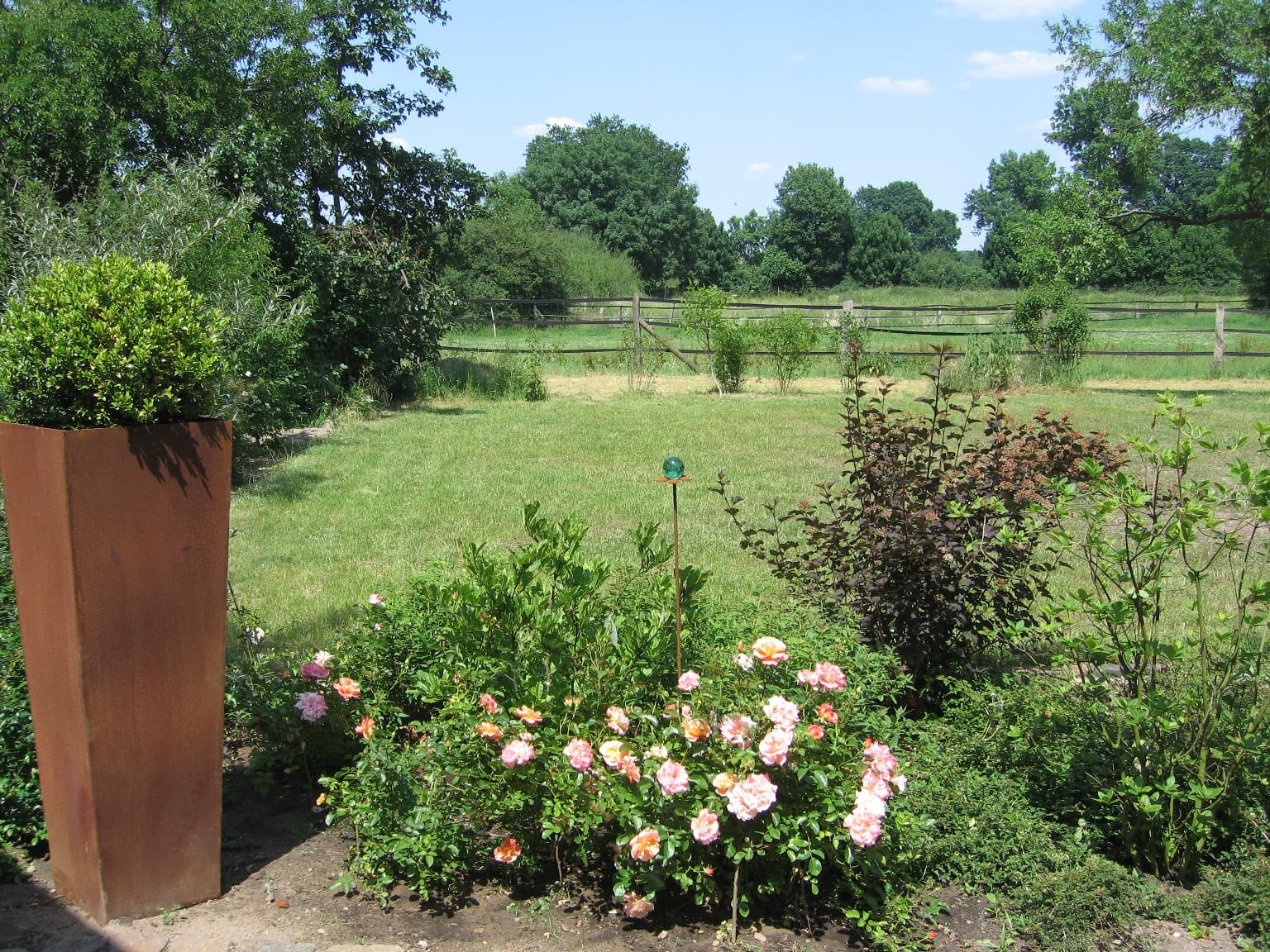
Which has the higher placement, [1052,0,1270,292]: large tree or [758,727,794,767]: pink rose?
[1052,0,1270,292]: large tree

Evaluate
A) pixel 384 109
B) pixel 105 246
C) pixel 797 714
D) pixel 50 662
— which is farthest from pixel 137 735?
pixel 384 109

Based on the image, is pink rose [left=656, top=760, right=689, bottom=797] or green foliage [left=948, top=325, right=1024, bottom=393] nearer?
pink rose [left=656, top=760, right=689, bottom=797]

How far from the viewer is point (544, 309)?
4012 cm

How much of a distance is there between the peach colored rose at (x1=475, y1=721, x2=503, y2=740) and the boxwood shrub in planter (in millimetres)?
654

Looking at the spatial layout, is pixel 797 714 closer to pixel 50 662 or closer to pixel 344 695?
pixel 344 695

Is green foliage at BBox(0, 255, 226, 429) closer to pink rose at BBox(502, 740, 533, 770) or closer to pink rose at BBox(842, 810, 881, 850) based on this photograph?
pink rose at BBox(502, 740, 533, 770)

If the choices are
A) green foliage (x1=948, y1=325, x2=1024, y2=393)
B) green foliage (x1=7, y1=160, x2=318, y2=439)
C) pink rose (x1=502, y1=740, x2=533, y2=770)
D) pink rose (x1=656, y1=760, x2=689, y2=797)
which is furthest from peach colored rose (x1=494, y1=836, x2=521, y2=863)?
green foliage (x1=948, y1=325, x2=1024, y2=393)

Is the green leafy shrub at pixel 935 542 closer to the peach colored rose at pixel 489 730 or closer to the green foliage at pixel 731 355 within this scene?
the peach colored rose at pixel 489 730

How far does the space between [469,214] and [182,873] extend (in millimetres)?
13977

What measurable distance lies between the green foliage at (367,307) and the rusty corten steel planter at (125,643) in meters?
11.3

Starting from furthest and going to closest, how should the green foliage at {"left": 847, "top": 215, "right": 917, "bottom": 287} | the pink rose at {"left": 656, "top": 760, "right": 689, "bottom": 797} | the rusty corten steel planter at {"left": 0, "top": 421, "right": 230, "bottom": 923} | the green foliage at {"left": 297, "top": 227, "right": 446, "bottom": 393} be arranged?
1. the green foliage at {"left": 847, "top": 215, "right": 917, "bottom": 287}
2. the green foliage at {"left": 297, "top": 227, "right": 446, "bottom": 393}
3. the pink rose at {"left": 656, "top": 760, "right": 689, "bottom": 797}
4. the rusty corten steel planter at {"left": 0, "top": 421, "right": 230, "bottom": 923}

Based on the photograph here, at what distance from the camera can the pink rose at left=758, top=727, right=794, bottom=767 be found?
2.42 meters

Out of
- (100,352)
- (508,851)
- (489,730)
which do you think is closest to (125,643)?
(100,352)

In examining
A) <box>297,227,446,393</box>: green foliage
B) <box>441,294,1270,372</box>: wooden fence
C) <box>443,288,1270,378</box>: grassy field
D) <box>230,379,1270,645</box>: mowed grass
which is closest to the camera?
<box>230,379,1270,645</box>: mowed grass
